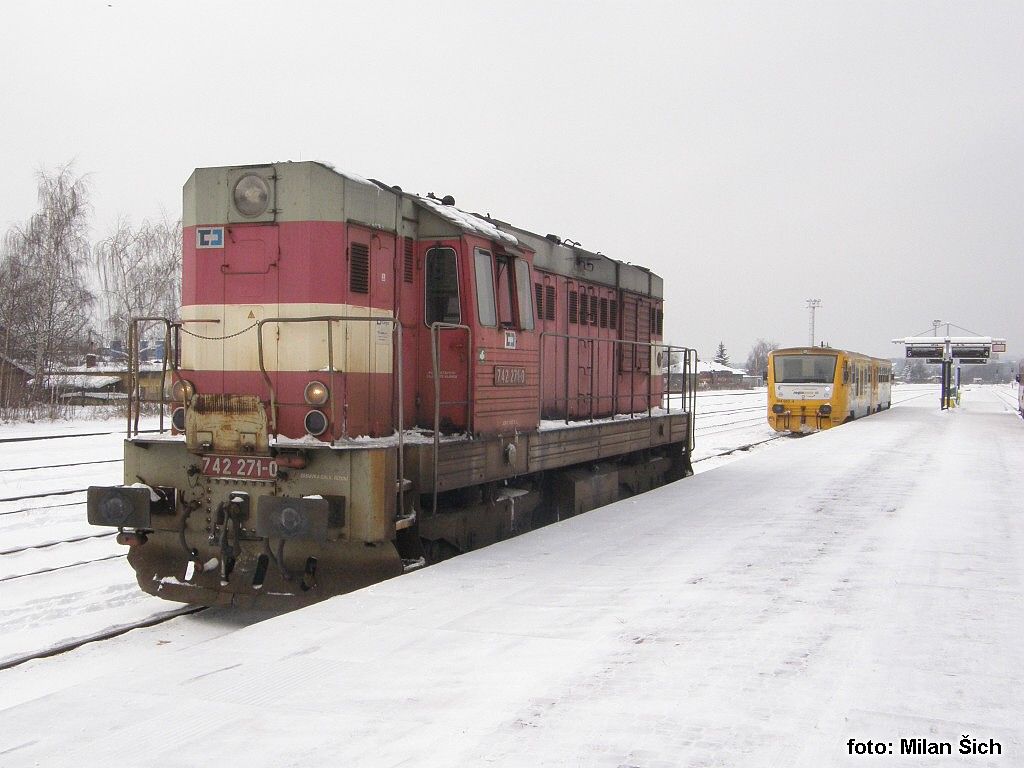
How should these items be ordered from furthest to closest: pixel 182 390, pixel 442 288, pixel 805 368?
1. pixel 805 368
2. pixel 442 288
3. pixel 182 390

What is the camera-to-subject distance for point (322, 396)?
612 centimetres

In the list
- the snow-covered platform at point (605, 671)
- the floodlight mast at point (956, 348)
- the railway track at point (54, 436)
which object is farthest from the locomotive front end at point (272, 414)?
the floodlight mast at point (956, 348)

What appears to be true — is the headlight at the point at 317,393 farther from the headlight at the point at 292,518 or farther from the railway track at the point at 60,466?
the railway track at the point at 60,466

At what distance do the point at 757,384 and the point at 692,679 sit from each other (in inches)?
3380

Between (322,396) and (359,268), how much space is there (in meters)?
1.05

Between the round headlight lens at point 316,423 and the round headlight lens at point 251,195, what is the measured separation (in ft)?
Answer: 5.25

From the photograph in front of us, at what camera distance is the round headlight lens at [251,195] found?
21.1 ft

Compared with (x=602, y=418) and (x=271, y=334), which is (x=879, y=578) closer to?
(x=271, y=334)

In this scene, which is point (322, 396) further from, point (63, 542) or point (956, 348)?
point (956, 348)

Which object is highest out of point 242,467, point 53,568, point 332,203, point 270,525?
point 332,203

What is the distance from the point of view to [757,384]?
86.4 m

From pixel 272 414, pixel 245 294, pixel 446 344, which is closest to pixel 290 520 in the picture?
pixel 272 414

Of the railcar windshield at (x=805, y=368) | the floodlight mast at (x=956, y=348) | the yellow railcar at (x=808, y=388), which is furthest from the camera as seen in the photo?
the floodlight mast at (x=956, y=348)

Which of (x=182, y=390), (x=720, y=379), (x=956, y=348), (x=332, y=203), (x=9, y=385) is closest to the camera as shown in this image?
(x=332, y=203)
